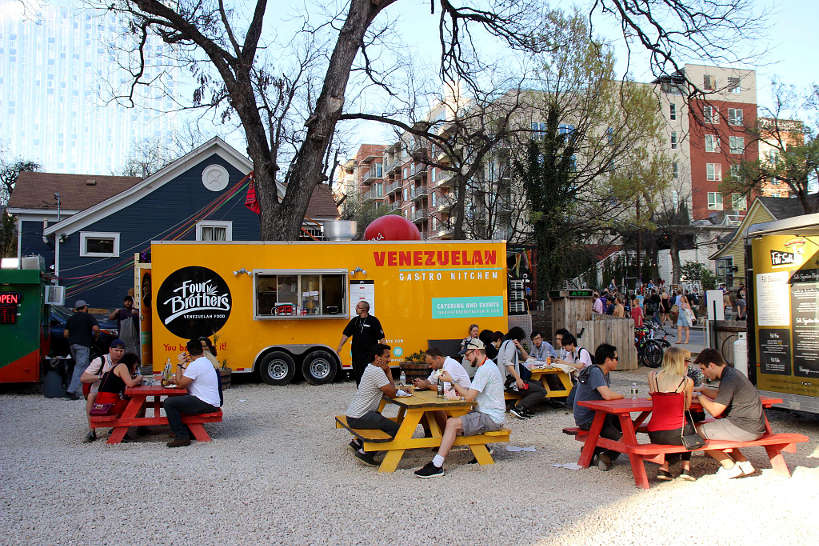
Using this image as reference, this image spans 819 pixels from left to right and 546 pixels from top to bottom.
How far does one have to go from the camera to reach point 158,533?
507 centimetres

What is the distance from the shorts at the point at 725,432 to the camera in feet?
21.4

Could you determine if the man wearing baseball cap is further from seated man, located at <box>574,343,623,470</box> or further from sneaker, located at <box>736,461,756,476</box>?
sneaker, located at <box>736,461,756,476</box>

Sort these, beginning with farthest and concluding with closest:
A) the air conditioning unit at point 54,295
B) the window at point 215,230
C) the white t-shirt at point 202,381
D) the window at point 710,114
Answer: the window at point 215,230, the window at point 710,114, the air conditioning unit at point 54,295, the white t-shirt at point 202,381

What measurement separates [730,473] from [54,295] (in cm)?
1249

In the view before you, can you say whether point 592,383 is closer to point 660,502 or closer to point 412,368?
point 660,502

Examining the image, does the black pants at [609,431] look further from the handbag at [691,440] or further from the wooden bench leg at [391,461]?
the wooden bench leg at [391,461]

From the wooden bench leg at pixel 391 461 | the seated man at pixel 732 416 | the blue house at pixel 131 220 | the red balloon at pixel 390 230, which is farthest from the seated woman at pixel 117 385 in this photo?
the blue house at pixel 131 220

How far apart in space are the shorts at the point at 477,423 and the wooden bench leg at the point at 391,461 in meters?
0.72

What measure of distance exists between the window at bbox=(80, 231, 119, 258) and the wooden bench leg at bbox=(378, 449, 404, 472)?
2145 centimetres

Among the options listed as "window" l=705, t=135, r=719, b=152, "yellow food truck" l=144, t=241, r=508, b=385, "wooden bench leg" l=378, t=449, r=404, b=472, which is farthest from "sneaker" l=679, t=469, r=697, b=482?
"window" l=705, t=135, r=719, b=152

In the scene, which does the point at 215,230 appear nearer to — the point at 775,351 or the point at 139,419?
the point at 139,419

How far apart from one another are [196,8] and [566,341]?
10882 millimetres

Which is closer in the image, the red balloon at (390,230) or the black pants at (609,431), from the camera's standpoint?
the black pants at (609,431)

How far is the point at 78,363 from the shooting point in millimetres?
12508
